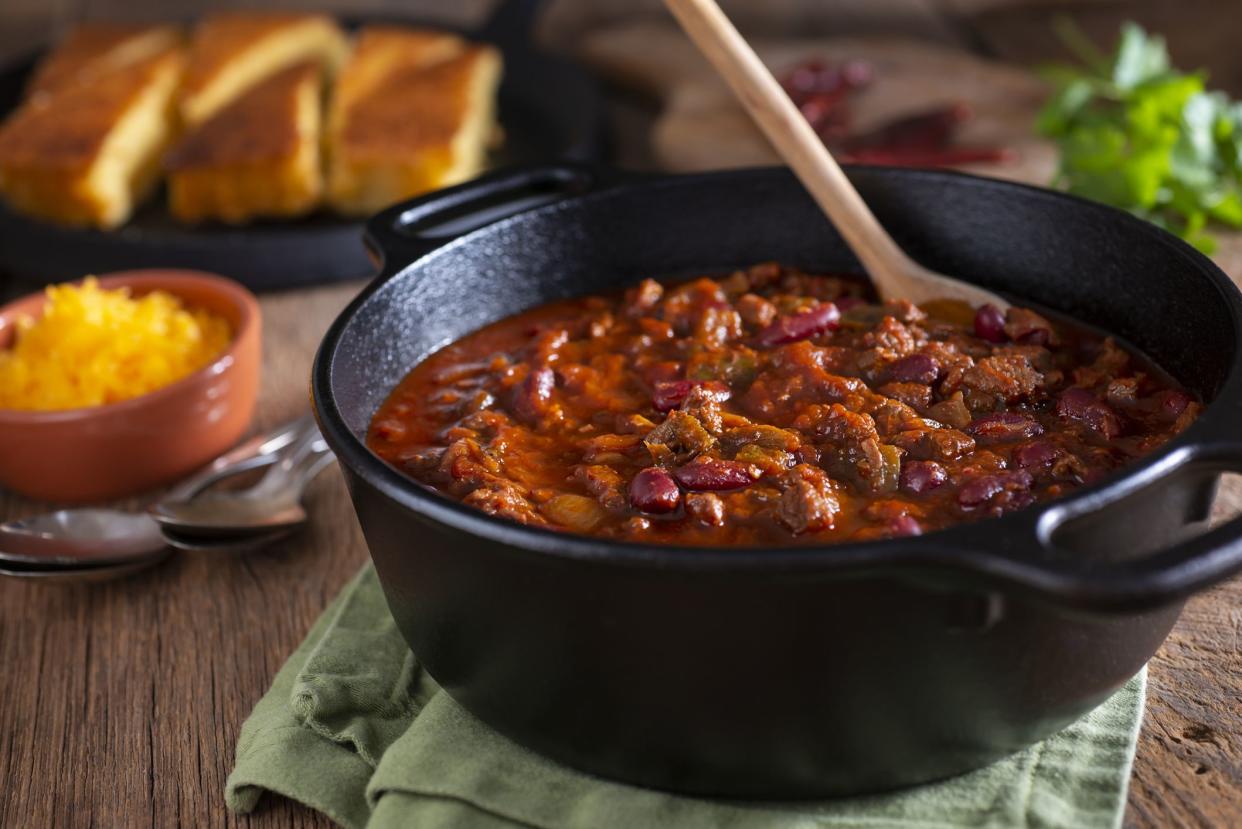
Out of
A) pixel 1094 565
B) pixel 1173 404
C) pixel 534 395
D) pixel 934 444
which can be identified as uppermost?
pixel 1094 565

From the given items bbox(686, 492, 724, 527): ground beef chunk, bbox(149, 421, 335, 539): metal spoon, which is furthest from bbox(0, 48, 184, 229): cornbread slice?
bbox(686, 492, 724, 527): ground beef chunk

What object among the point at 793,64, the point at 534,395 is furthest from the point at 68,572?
the point at 793,64

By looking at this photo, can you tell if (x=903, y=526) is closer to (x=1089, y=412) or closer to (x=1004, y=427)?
(x=1004, y=427)

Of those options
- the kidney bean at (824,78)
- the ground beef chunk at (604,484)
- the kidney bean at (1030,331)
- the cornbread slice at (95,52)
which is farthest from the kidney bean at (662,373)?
the cornbread slice at (95,52)

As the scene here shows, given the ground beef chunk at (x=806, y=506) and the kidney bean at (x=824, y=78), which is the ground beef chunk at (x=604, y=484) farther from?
the kidney bean at (x=824, y=78)

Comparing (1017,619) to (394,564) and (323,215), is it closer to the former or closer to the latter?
(394,564)

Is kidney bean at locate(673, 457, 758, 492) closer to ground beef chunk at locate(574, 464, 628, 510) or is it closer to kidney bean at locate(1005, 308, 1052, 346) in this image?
ground beef chunk at locate(574, 464, 628, 510)

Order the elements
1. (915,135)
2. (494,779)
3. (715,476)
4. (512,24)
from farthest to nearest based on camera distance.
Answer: (512,24), (915,135), (715,476), (494,779)
